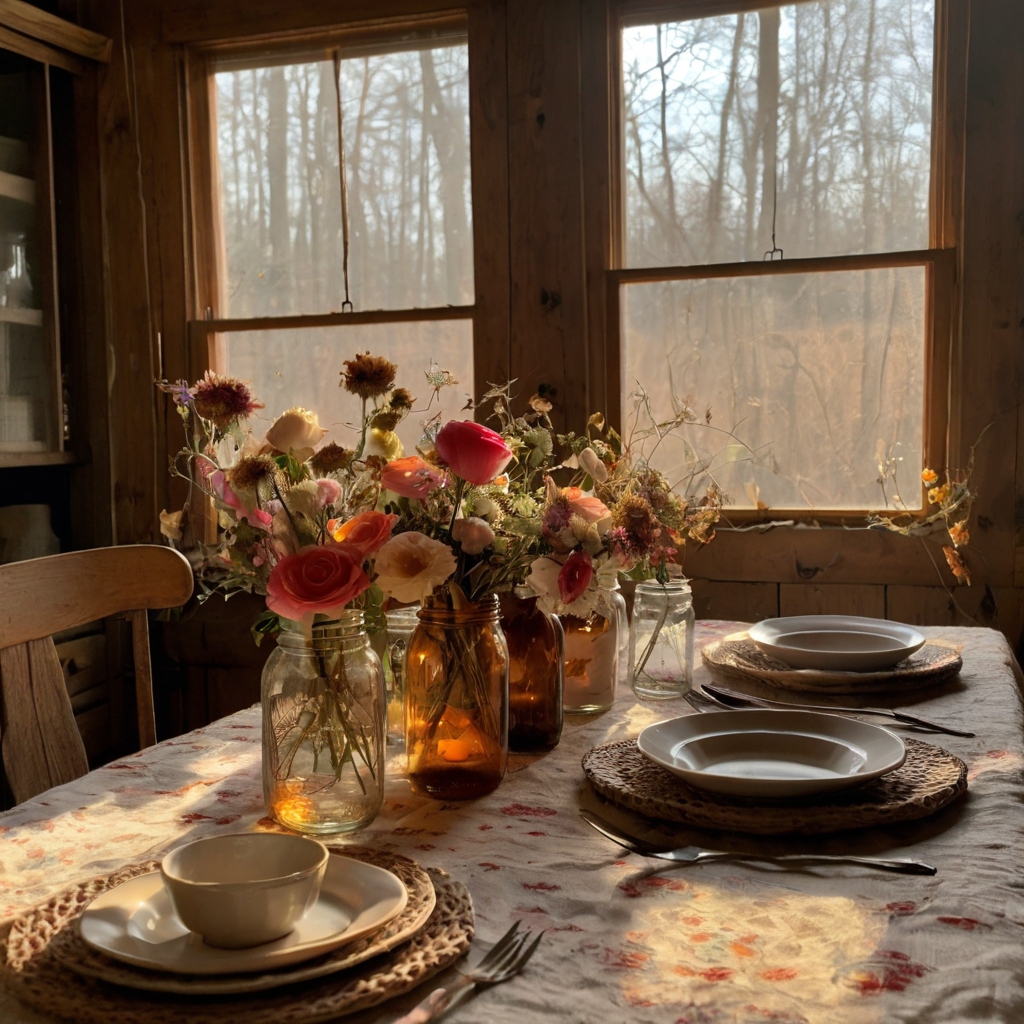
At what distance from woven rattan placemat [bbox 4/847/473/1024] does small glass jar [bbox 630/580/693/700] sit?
0.73 metres

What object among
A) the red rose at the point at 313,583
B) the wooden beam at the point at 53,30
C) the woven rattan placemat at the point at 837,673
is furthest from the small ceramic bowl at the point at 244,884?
the wooden beam at the point at 53,30

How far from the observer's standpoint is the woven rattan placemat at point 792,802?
89 cm

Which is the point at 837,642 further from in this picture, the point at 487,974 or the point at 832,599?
the point at 487,974

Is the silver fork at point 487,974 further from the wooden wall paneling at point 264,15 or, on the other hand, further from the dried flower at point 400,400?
the wooden wall paneling at point 264,15

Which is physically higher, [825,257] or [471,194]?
[471,194]

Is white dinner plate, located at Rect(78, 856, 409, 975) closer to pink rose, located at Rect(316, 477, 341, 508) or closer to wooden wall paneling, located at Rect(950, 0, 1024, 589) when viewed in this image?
pink rose, located at Rect(316, 477, 341, 508)

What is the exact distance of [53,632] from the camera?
1425mm

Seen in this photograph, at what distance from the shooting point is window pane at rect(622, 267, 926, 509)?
2.39 metres

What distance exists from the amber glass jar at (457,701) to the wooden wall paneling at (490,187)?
5.17 feet

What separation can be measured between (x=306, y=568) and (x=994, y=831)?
0.60m

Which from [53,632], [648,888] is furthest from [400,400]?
[53,632]

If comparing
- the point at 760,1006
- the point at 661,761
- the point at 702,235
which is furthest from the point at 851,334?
the point at 760,1006

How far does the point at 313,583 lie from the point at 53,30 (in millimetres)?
2340

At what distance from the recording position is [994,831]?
892 mm
